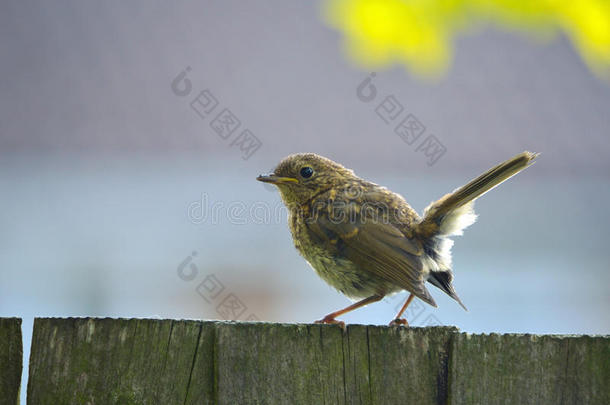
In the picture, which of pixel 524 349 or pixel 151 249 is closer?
pixel 524 349

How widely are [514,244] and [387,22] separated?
5.75m

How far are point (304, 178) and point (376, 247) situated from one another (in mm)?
794

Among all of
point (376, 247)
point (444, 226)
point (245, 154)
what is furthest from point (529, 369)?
point (245, 154)

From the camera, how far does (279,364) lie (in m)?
2.53

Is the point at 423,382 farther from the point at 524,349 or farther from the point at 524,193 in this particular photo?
the point at 524,193

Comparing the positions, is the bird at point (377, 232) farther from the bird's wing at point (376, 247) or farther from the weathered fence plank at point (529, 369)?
the weathered fence plank at point (529, 369)

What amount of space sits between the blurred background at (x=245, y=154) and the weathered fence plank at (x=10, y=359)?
567cm

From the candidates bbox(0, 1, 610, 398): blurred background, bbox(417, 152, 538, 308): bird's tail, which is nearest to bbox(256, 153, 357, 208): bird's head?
bbox(417, 152, 538, 308): bird's tail

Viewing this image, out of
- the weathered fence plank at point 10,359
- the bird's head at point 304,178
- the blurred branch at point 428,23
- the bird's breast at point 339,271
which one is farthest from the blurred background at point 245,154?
the weathered fence plank at point 10,359

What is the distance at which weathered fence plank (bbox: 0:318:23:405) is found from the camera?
2.54 metres

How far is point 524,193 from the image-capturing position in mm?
9078

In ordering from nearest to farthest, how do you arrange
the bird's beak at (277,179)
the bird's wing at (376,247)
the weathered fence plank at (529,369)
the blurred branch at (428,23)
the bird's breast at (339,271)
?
1. the weathered fence plank at (529,369)
2. the blurred branch at (428,23)
3. the bird's wing at (376,247)
4. the bird's breast at (339,271)
5. the bird's beak at (277,179)

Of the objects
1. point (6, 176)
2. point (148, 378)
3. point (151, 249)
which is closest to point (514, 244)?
point (151, 249)

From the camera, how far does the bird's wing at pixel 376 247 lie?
3.77 m
